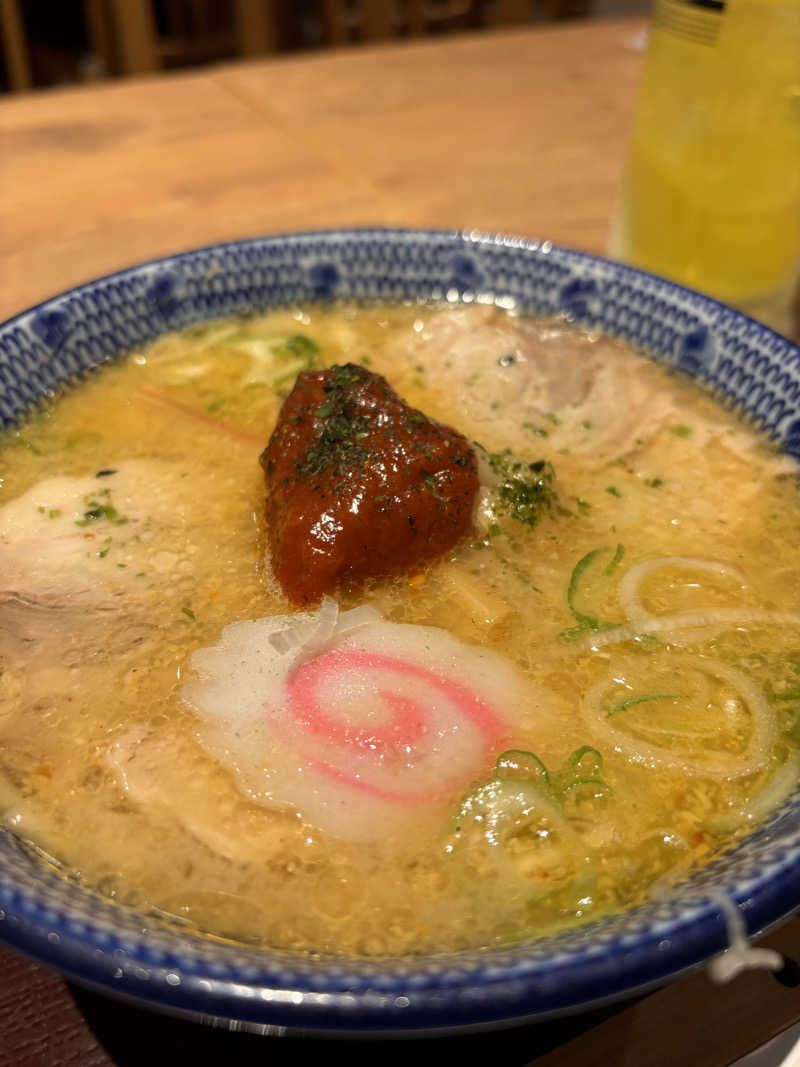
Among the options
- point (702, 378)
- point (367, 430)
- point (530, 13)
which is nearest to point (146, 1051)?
point (367, 430)

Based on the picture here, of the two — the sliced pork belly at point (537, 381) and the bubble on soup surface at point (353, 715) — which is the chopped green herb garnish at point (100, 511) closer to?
the bubble on soup surface at point (353, 715)

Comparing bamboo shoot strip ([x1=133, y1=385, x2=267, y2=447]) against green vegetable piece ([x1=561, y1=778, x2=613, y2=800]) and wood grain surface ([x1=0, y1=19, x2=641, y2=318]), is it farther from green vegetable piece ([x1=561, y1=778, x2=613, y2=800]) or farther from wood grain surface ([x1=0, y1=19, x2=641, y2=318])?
green vegetable piece ([x1=561, y1=778, x2=613, y2=800])

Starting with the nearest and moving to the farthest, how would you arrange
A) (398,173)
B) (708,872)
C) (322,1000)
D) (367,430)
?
(322,1000) < (708,872) < (367,430) < (398,173)

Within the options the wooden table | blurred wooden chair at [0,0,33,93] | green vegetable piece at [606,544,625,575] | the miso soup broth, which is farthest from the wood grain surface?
blurred wooden chair at [0,0,33,93]

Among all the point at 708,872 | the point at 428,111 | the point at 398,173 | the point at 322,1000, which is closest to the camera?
the point at 322,1000

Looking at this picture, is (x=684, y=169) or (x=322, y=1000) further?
(x=684, y=169)

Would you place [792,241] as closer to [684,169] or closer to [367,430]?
[684,169]

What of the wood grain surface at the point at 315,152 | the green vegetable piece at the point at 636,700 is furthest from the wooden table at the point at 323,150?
the green vegetable piece at the point at 636,700

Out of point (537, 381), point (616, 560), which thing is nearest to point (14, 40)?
point (537, 381)

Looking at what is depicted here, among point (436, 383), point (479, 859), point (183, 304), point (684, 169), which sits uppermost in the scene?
point (684, 169)
